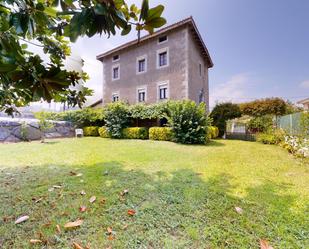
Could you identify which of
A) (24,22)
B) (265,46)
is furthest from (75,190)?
(265,46)

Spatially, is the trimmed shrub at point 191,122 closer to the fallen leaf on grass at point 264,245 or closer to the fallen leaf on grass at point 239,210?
the fallen leaf on grass at point 239,210

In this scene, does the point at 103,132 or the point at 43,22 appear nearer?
the point at 43,22

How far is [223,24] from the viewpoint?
34.1 ft

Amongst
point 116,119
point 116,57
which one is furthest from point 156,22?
point 116,57

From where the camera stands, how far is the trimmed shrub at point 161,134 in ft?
34.3

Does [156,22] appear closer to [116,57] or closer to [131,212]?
[131,212]

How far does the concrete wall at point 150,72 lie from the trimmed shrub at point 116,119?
3182 mm

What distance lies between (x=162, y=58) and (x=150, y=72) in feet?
5.04

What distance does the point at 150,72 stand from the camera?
592 inches

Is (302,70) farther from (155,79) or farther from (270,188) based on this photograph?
(270,188)

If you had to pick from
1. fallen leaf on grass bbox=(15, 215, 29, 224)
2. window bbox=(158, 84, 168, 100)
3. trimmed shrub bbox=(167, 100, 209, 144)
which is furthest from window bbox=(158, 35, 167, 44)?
fallen leaf on grass bbox=(15, 215, 29, 224)

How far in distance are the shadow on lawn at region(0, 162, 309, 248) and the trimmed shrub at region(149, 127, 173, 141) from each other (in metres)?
6.90

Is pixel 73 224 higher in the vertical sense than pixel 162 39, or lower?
lower

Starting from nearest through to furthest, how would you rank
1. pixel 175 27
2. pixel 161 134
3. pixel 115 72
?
pixel 161 134
pixel 175 27
pixel 115 72
